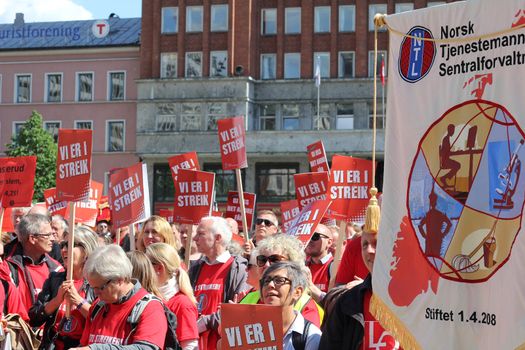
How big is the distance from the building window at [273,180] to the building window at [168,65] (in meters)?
7.26

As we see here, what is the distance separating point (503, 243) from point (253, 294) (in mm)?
2688

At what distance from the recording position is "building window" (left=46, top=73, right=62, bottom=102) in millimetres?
59062

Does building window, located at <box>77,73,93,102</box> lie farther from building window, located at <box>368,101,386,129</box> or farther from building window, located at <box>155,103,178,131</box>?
building window, located at <box>368,101,386,129</box>

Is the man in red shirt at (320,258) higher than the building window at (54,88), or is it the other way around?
the building window at (54,88)

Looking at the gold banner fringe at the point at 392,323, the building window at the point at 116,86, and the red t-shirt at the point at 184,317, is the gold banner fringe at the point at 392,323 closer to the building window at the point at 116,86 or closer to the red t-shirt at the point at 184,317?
the red t-shirt at the point at 184,317

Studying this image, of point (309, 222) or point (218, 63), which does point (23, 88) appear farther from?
point (309, 222)

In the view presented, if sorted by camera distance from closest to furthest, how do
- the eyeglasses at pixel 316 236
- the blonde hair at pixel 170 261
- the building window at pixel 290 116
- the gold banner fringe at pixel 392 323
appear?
1. the gold banner fringe at pixel 392 323
2. the blonde hair at pixel 170 261
3. the eyeglasses at pixel 316 236
4. the building window at pixel 290 116

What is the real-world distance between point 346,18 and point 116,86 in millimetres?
14546

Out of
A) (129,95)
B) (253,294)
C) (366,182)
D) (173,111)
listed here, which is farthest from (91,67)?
(253,294)

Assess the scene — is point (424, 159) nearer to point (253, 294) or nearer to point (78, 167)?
point (253, 294)

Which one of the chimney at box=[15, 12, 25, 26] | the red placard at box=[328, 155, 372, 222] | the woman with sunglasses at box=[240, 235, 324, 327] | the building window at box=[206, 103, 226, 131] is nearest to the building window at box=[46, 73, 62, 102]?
the chimney at box=[15, 12, 25, 26]

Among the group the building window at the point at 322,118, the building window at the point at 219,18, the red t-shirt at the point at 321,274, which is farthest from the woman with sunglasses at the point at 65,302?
the building window at the point at 219,18

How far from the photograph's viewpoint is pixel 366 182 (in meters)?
11.0

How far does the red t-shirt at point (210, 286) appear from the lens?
851cm
